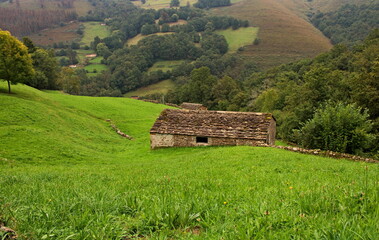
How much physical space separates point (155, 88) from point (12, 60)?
308 feet

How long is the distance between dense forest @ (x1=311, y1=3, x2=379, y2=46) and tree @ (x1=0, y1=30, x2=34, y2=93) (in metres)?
143

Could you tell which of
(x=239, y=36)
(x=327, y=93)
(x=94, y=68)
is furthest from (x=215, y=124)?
(x=239, y=36)

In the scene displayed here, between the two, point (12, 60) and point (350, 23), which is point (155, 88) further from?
point (350, 23)

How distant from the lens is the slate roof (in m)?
25.5

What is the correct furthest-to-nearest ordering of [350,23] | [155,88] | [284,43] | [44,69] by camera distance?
[350,23] < [284,43] < [155,88] < [44,69]

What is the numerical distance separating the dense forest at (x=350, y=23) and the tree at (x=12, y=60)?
142895mm

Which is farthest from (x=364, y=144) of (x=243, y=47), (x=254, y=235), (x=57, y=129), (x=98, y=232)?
(x=243, y=47)

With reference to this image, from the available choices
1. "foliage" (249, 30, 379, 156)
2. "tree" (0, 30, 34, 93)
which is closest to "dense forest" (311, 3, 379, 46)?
"foliage" (249, 30, 379, 156)

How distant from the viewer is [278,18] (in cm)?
19838

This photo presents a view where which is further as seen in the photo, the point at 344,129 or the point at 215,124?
the point at 215,124

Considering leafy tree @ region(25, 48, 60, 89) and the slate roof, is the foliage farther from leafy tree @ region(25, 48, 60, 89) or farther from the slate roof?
leafy tree @ region(25, 48, 60, 89)

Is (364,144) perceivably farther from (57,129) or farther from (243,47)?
(243,47)

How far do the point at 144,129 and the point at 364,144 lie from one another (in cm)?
2918

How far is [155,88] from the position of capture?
423 feet
